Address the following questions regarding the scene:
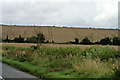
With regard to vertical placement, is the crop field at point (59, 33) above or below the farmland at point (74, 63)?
above

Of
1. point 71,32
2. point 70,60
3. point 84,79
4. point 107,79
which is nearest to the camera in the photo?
point 107,79

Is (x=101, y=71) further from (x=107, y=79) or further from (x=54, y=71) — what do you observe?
(x=54, y=71)

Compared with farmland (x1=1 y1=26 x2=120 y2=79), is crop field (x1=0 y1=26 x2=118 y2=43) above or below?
above

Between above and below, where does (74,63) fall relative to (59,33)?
below

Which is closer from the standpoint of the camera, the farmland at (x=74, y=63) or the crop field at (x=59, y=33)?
the farmland at (x=74, y=63)

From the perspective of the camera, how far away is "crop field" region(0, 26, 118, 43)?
9469 centimetres

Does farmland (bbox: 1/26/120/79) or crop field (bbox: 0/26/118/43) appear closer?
farmland (bbox: 1/26/120/79)

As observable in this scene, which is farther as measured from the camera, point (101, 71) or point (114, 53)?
point (114, 53)

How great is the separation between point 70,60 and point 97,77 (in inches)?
200

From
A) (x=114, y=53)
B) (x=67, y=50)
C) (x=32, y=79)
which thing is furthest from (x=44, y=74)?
(x=67, y=50)

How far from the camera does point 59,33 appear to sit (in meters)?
102

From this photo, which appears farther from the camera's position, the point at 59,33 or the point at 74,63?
the point at 59,33

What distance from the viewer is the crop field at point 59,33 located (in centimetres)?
9469

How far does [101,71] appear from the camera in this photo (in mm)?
12484
